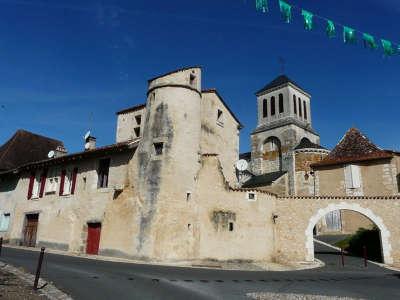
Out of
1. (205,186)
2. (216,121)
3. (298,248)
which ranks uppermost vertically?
(216,121)

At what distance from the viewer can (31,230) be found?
20.1m

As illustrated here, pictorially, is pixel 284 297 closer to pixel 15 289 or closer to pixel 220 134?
pixel 15 289

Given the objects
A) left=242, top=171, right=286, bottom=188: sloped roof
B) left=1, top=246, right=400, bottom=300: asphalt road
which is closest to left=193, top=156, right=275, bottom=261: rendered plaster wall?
left=1, top=246, right=400, bottom=300: asphalt road

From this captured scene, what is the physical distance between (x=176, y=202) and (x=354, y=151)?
16.1 meters

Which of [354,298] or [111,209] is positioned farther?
[111,209]

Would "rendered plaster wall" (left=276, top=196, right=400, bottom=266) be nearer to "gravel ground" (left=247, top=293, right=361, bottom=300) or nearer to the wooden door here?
"gravel ground" (left=247, top=293, right=361, bottom=300)

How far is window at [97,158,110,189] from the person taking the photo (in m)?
17.6

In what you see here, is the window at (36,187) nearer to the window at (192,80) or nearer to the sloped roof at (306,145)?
the window at (192,80)

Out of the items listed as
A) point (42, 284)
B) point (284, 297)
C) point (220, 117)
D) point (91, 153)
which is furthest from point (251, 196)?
point (42, 284)

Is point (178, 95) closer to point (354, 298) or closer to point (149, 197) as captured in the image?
point (149, 197)

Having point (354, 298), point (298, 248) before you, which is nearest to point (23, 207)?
point (298, 248)

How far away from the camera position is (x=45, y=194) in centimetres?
1994

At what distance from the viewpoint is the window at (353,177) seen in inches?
955

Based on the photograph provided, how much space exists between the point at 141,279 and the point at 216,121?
477 inches
